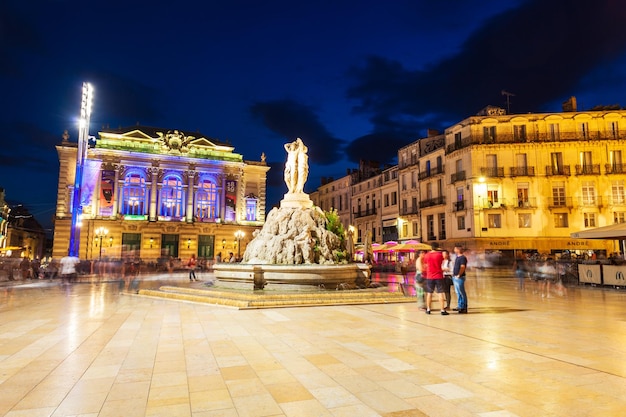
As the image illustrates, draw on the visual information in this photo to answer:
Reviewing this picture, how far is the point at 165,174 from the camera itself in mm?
51844

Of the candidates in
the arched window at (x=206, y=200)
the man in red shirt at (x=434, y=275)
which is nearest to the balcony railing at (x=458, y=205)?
the man in red shirt at (x=434, y=275)

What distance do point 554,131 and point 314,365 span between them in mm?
36948

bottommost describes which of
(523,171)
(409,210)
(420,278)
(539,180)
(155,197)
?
(420,278)

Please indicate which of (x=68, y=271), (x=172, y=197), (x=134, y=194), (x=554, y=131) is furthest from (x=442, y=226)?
(x=134, y=194)

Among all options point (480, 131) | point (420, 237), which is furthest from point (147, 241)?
point (480, 131)

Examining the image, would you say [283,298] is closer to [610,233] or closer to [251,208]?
[610,233]

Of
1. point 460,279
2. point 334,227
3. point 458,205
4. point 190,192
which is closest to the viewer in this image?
point 460,279

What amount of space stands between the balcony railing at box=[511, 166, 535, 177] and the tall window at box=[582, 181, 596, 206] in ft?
13.8

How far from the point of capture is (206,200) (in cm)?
5356

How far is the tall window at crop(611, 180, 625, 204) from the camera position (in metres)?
33.4

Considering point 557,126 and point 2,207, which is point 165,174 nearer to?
point 2,207

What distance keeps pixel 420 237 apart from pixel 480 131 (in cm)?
1187

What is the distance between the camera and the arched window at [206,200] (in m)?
53.1

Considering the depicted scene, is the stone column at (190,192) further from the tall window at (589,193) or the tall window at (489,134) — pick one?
the tall window at (589,193)
